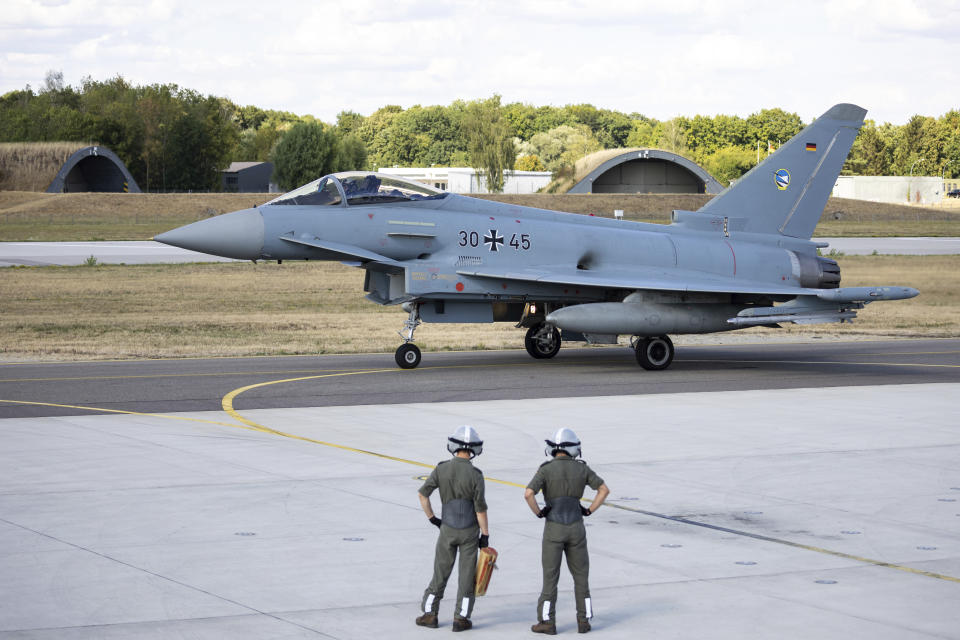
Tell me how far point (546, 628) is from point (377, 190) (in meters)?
15.2

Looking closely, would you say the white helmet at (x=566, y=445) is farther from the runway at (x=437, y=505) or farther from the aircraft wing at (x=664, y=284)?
the aircraft wing at (x=664, y=284)

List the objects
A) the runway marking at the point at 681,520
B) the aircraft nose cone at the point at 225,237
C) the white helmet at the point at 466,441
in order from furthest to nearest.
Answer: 1. the aircraft nose cone at the point at 225,237
2. the runway marking at the point at 681,520
3. the white helmet at the point at 466,441

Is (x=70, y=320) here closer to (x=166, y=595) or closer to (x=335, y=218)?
(x=335, y=218)

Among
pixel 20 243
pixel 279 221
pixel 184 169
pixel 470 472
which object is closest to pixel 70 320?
pixel 279 221

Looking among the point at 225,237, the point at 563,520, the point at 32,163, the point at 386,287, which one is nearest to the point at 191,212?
the point at 32,163

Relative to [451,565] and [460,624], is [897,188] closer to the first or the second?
[451,565]

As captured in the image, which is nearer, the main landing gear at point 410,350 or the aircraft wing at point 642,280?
the aircraft wing at point 642,280

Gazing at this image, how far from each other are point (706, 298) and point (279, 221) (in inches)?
337

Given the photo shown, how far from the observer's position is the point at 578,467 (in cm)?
762

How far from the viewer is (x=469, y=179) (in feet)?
384

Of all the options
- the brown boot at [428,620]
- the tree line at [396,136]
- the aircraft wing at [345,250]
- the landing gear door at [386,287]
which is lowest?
the brown boot at [428,620]

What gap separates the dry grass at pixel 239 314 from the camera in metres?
27.0

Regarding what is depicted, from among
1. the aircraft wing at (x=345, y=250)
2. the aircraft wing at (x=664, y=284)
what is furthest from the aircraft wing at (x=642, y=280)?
the aircraft wing at (x=345, y=250)

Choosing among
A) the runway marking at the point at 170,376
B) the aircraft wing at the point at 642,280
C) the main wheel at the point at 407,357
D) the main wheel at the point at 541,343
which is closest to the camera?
the runway marking at the point at 170,376
